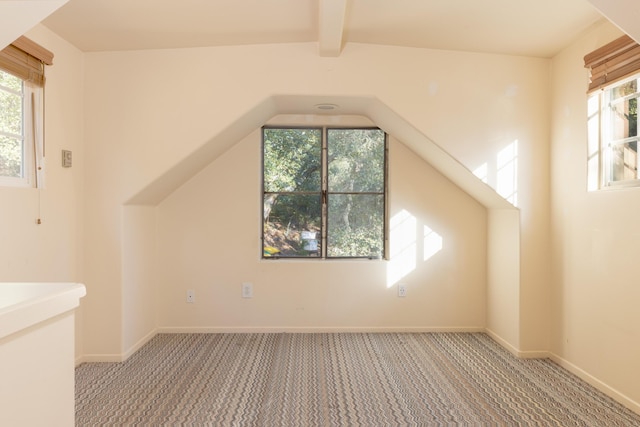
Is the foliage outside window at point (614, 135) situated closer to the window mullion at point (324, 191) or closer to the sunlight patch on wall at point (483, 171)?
the sunlight patch on wall at point (483, 171)

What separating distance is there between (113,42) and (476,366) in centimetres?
351

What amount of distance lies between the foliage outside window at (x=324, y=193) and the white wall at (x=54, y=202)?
1626 millimetres

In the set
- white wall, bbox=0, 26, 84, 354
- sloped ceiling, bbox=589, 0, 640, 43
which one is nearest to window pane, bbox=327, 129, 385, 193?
white wall, bbox=0, 26, 84, 354

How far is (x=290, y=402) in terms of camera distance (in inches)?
104

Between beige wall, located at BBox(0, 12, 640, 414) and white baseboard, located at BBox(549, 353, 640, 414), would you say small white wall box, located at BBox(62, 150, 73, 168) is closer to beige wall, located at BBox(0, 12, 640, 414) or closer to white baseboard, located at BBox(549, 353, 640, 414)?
beige wall, located at BBox(0, 12, 640, 414)

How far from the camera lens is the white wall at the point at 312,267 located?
13.5 feet

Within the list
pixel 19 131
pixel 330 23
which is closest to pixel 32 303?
pixel 19 131

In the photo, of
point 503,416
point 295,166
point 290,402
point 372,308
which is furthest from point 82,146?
point 503,416

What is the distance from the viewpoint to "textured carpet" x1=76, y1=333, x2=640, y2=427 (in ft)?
8.02

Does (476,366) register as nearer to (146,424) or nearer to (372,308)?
(372,308)

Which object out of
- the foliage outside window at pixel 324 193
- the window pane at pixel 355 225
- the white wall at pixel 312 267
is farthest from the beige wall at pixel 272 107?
the window pane at pixel 355 225

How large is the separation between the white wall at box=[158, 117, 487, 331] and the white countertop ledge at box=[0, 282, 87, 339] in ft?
9.02

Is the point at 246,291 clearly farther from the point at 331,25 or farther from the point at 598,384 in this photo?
the point at 598,384

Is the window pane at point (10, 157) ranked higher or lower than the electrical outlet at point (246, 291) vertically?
higher
